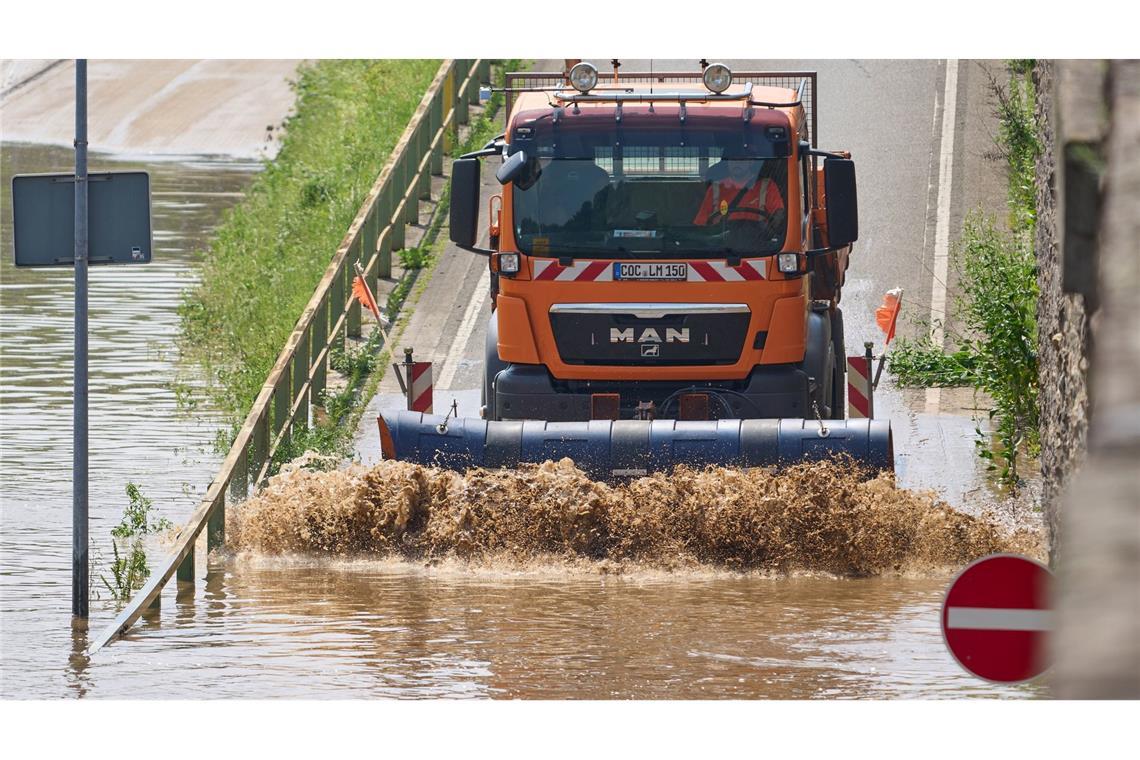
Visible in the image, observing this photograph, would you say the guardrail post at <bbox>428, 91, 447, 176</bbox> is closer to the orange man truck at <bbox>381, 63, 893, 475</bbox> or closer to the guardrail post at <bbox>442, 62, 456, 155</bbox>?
the guardrail post at <bbox>442, 62, 456, 155</bbox>

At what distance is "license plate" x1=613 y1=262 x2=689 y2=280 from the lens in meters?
12.8

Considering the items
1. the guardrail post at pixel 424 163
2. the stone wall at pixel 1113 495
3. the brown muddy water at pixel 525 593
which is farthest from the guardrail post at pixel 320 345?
the stone wall at pixel 1113 495

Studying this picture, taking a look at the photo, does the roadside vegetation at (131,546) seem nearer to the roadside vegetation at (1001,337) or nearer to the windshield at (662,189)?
the windshield at (662,189)

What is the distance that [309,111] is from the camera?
113ft

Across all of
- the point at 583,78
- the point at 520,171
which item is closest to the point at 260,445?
the point at 520,171

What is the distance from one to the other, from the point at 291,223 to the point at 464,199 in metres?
14.0

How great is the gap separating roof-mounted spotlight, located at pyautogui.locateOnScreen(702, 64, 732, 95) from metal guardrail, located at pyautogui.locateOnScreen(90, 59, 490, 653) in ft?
14.0

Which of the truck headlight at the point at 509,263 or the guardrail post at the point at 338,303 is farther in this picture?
the guardrail post at the point at 338,303

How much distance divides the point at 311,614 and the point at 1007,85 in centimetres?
1642

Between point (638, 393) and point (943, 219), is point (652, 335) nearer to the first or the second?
point (638, 393)

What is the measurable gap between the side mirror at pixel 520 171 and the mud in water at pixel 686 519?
2.07 meters

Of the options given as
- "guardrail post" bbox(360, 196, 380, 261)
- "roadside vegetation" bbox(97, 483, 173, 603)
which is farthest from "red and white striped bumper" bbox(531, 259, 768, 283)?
"guardrail post" bbox(360, 196, 380, 261)

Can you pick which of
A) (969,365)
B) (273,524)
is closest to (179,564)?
(273,524)

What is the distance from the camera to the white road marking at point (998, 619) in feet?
19.9
